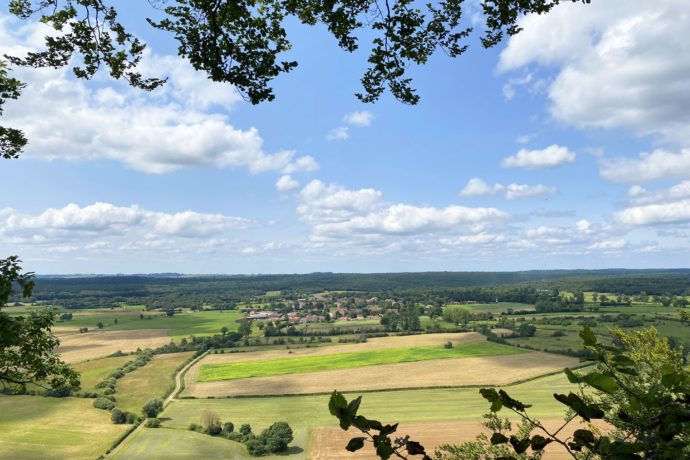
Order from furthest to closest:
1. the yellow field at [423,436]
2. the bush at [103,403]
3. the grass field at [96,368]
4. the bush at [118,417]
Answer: the grass field at [96,368], the bush at [103,403], the bush at [118,417], the yellow field at [423,436]

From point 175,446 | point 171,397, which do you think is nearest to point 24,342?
point 175,446

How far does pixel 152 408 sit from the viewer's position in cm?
6719

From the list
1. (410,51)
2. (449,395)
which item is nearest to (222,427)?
(449,395)

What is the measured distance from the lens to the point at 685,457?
2.61 meters

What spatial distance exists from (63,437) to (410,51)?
70.7 meters

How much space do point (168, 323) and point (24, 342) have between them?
170650mm

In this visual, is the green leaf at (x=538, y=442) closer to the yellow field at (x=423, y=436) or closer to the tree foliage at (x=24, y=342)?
the tree foliage at (x=24, y=342)

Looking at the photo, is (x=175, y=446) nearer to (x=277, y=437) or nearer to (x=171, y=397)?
(x=277, y=437)

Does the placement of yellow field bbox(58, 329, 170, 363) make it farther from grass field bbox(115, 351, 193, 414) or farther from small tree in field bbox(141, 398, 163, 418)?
small tree in field bbox(141, 398, 163, 418)

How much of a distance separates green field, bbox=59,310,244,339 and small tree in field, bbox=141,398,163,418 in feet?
233

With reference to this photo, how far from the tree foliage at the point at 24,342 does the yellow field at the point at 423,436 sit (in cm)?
3865

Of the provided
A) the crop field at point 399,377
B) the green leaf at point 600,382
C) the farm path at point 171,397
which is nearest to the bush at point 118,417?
the farm path at point 171,397

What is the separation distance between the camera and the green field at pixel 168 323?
151m

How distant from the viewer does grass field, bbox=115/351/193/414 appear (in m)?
75.3
